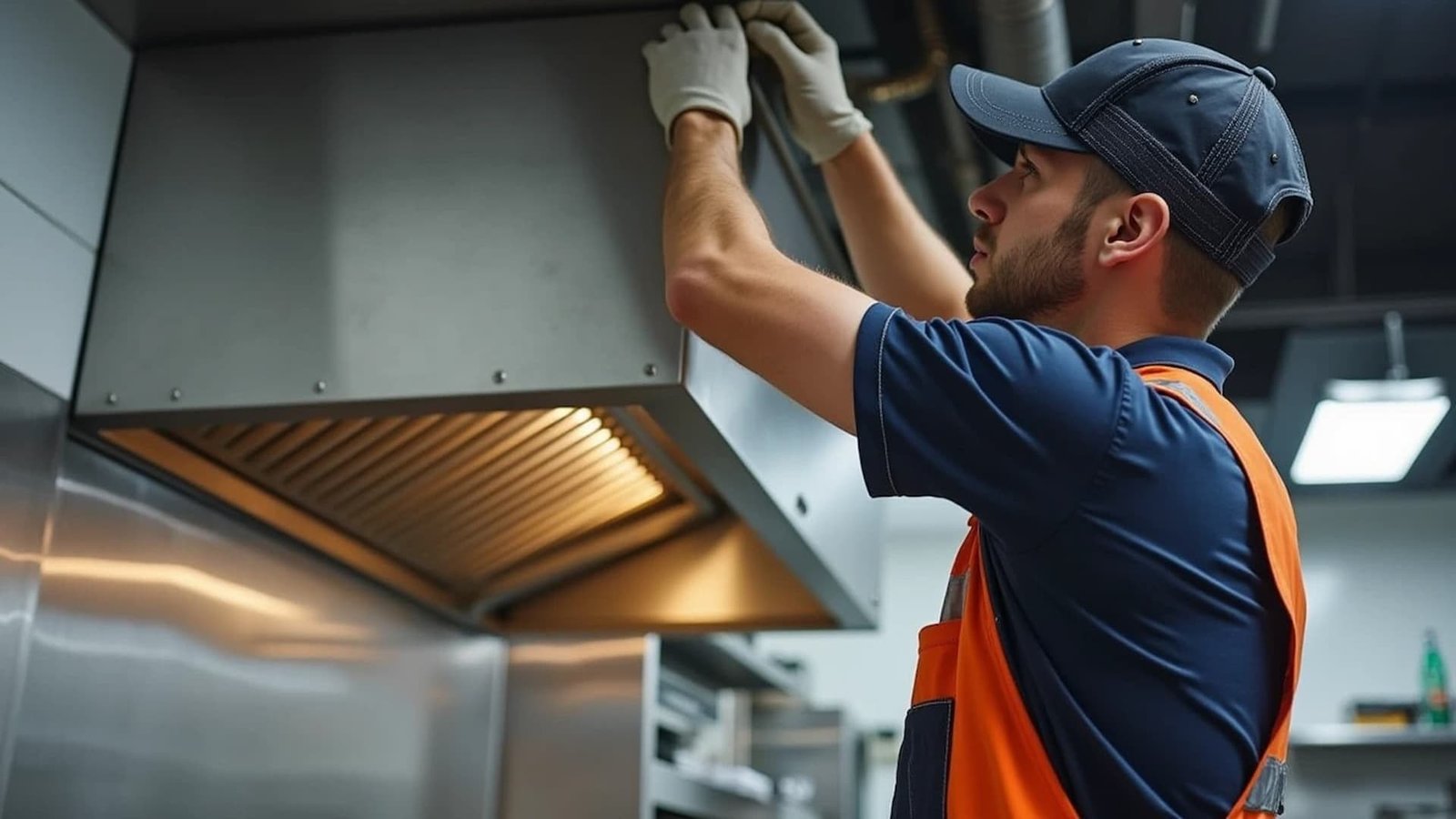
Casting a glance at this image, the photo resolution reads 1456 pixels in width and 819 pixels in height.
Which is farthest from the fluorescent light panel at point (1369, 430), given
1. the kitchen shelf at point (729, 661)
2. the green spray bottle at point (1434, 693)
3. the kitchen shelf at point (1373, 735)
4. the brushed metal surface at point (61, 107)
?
the brushed metal surface at point (61, 107)

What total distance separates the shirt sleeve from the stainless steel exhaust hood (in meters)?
0.43

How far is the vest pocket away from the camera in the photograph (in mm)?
955

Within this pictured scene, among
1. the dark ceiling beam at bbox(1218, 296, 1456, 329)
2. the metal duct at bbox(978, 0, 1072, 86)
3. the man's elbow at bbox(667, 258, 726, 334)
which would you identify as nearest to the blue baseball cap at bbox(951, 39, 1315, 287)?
the man's elbow at bbox(667, 258, 726, 334)

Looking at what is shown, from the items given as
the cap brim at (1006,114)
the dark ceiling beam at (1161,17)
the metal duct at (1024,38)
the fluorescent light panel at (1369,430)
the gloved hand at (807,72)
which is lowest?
the cap brim at (1006,114)

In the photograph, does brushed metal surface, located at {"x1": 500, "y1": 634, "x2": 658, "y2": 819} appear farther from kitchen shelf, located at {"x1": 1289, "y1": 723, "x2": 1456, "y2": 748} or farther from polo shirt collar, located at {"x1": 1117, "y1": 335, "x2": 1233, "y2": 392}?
kitchen shelf, located at {"x1": 1289, "y1": 723, "x2": 1456, "y2": 748}

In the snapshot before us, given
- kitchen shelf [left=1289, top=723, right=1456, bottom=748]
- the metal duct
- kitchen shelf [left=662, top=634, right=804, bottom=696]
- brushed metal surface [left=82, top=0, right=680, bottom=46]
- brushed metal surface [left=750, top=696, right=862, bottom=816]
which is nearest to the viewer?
brushed metal surface [left=82, top=0, right=680, bottom=46]

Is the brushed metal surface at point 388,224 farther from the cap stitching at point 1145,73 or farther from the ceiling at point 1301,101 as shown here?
the cap stitching at point 1145,73

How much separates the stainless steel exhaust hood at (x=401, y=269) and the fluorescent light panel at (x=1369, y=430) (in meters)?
2.33

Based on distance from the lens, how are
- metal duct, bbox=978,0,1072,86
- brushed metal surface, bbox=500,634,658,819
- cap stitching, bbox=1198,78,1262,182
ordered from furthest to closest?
brushed metal surface, bbox=500,634,658,819 → metal duct, bbox=978,0,1072,86 → cap stitching, bbox=1198,78,1262,182

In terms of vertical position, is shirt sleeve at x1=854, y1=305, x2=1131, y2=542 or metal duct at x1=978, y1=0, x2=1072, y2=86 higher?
metal duct at x1=978, y1=0, x2=1072, y2=86

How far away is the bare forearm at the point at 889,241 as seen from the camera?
155cm

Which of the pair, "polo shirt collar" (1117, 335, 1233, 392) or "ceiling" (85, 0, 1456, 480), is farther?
"ceiling" (85, 0, 1456, 480)

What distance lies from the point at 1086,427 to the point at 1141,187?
245mm

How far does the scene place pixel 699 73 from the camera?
1311 millimetres
